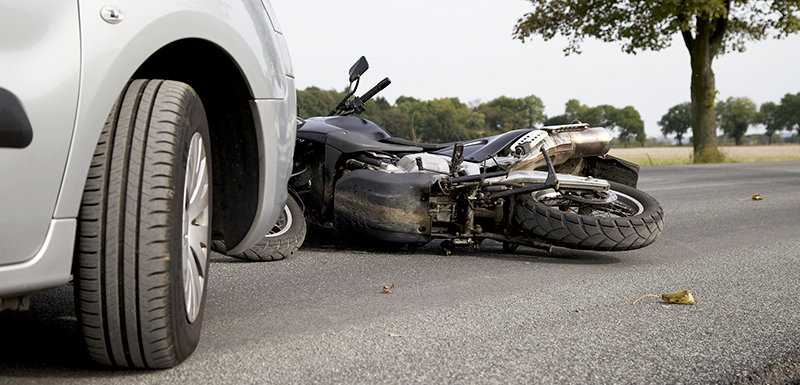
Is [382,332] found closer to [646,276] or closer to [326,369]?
[326,369]

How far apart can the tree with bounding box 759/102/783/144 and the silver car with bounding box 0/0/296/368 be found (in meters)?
153

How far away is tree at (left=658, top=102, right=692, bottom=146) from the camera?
14925cm

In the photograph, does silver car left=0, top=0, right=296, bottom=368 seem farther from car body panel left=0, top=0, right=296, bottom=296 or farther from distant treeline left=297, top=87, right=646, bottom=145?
distant treeline left=297, top=87, right=646, bottom=145

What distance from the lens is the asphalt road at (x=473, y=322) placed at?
2.10 metres

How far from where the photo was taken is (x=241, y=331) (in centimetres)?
254

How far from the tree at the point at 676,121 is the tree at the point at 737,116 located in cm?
967

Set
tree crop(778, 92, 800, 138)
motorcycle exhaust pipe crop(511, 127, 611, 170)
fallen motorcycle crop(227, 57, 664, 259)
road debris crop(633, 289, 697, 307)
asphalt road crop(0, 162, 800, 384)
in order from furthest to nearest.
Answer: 1. tree crop(778, 92, 800, 138)
2. motorcycle exhaust pipe crop(511, 127, 611, 170)
3. fallen motorcycle crop(227, 57, 664, 259)
4. road debris crop(633, 289, 697, 307)
5. asphalt road crop(0, 162, 800, 384)

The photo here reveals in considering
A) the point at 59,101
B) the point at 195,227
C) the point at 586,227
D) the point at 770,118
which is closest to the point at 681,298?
the point at 586,227

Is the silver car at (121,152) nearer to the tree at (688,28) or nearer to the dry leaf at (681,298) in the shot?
the dry leaf at (681,298)

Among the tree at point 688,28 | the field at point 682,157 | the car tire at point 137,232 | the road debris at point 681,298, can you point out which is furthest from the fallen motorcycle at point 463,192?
the tree at point 688,28

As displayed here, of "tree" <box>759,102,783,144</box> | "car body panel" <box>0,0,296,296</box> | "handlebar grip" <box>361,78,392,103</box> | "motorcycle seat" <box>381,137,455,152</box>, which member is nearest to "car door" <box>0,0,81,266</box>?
"car body panel" <box>0,0,296,296</box>

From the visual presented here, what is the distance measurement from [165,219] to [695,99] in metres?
21.3

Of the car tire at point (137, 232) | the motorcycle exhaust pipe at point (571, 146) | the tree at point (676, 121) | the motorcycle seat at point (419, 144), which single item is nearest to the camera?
→ the car tire at point (137, 232)

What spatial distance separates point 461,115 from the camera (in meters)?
16.2
